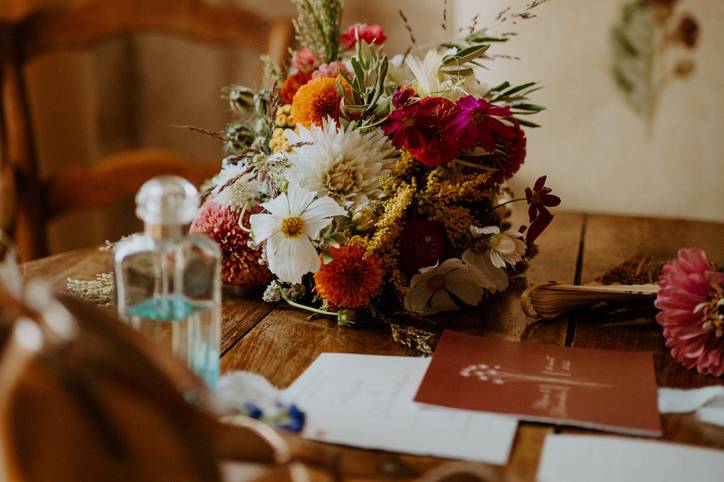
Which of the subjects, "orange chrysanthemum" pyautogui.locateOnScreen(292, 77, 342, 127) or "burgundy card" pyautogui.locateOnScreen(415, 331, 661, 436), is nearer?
"burgundy card" pyautogui.locateOnScreen(415, 331, 661, 436)

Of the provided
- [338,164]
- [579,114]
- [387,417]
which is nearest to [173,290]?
[387,417]

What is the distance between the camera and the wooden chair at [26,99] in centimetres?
173

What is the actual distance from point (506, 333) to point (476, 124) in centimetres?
25

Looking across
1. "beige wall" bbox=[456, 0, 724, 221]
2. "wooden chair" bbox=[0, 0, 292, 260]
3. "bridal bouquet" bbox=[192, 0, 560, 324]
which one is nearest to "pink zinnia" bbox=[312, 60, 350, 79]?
"bridal bouquet" bbox=[192, 0, 560, 324]

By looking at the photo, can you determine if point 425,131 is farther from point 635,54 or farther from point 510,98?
point 635,54

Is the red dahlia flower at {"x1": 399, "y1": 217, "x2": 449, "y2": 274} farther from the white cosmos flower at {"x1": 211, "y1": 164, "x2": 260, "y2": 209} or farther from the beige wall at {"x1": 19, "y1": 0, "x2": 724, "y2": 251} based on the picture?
the beige wall at {"x1": 19, "y1": 0, "x2": 724, "y2": 251}

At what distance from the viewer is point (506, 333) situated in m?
0.96

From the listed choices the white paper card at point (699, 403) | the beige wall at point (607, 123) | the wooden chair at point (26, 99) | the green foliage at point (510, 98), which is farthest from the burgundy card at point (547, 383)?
the beige wall at point (607, 123)

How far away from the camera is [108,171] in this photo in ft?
5.86

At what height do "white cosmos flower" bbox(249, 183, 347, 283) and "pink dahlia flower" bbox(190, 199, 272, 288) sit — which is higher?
"white cosmos flower" bbox(249, 183, 347, 283)

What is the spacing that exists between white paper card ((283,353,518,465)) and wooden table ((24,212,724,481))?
1 cm

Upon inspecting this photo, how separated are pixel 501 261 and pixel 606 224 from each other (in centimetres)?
65

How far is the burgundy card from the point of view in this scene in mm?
728

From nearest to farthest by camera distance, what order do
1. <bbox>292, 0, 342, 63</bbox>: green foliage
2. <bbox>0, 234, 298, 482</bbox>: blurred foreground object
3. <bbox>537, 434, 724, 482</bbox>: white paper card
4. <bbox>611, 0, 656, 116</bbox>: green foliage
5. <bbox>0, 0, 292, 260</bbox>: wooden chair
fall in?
1. <bbox>0, 234, 298, 482</bbox>: blurred foreground object
2. <bbox>537, 434, 724, 482</bbox>: white paper card
3. <bbox>292, 0, 342, 63</bbox>: green foliage
4. <bbox>0, 0, 292, 260</bbox>: wooden chair
5. <bbox>611, 0, 656, 116</bbox>: green foliage
